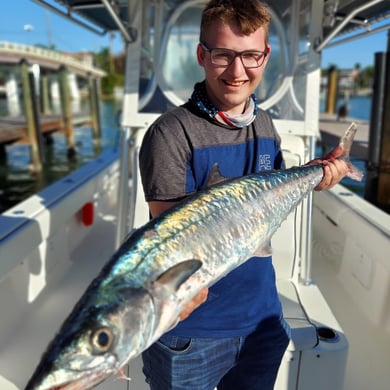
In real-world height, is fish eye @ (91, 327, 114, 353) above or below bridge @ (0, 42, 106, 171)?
below

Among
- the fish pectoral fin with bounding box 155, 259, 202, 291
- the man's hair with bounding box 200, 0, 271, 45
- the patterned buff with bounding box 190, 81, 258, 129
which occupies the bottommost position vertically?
the fish pectoral fin with bounding box 155, 259, 202, 291

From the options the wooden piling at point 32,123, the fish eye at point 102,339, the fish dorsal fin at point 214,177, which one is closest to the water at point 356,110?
the wooden piling at point 32,123

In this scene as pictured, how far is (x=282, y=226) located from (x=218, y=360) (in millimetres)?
1641

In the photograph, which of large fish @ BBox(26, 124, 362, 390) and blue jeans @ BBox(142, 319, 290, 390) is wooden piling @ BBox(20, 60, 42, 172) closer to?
blue jeans @ BBox(142, 319, 290, 390)

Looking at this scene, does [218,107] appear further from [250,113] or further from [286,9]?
[286,9]

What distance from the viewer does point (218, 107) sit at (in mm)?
1638

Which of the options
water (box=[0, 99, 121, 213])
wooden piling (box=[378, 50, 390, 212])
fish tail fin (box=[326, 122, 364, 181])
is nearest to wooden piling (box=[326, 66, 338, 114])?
water (box=[0, 99, 121, 213])

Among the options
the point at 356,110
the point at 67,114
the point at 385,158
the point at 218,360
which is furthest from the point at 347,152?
the point at 356,110

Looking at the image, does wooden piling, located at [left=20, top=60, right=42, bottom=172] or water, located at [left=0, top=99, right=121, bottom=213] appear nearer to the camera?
water, located at [left=0, top=99, right=121, bottom=213]

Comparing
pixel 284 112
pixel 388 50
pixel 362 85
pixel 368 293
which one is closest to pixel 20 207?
pixel 284 112

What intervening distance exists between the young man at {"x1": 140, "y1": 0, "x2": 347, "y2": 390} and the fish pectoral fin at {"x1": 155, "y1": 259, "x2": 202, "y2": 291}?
0.34 metres

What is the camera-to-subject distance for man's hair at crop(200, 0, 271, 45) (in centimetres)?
151

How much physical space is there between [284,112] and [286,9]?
0.85m

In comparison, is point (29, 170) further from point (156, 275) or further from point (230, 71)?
point (156, 275)
